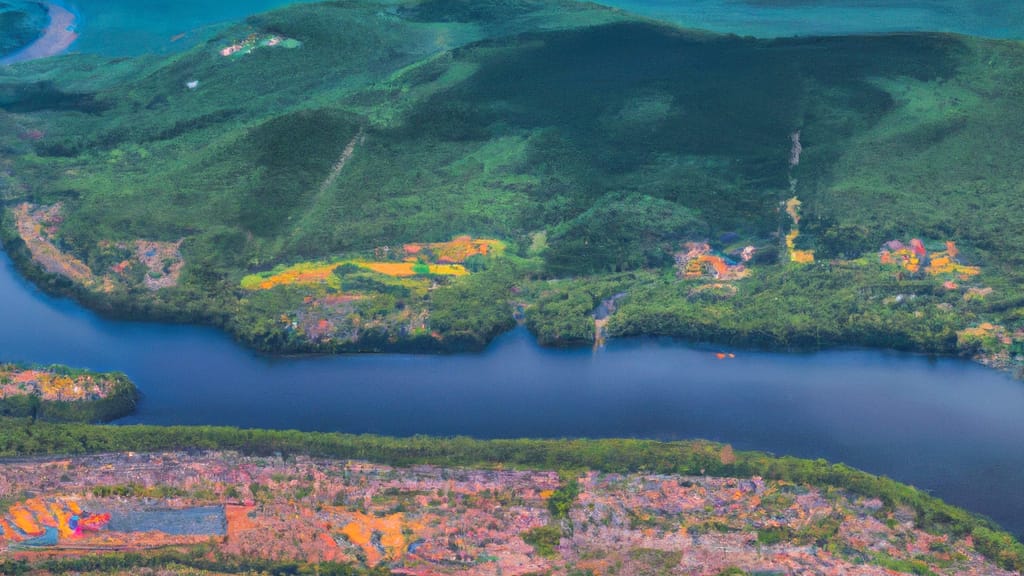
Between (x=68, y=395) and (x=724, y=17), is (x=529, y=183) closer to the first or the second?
(x=68, y=395)

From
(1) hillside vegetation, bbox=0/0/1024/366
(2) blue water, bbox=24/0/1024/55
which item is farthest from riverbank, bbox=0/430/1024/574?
(2) blue water, bbox=24/0/1024/55

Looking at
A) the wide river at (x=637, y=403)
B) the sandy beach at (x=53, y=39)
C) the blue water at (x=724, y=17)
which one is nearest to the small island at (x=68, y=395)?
the wide river at (x=637, y=403)

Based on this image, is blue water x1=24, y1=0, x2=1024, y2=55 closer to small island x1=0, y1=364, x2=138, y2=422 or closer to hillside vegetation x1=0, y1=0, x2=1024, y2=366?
hillside vegetation x1=0, y1=0, x2=1024, y2=366

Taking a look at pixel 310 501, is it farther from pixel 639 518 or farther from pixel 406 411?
pixel 639 518

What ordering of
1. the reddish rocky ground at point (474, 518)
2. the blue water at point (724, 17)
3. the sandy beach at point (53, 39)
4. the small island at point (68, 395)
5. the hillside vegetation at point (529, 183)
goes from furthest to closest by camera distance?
the sandy beach at point (53, 39), the blue water at point (724, 17), the hillside vegetation at point (529, 183), the small island at point (68, 395), the reddish rocky ground at point (474, 518)

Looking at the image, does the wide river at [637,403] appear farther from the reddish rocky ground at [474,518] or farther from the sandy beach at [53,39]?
the sandy beach at [53,39]

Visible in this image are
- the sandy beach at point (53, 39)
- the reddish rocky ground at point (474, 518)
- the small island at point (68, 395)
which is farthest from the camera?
the sandy beach at point (53, 39)

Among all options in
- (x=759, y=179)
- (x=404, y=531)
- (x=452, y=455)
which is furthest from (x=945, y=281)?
(x=404, y=531)

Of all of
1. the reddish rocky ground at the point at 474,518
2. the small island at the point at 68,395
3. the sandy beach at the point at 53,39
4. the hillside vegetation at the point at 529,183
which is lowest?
the reddish rocky ground at the point at 474,518
